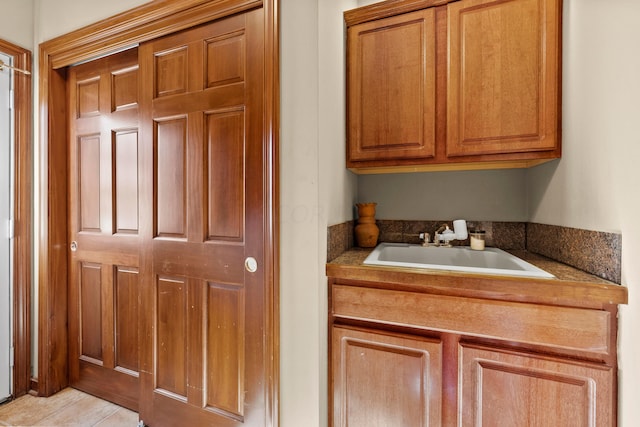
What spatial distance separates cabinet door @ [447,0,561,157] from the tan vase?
20.7 inches

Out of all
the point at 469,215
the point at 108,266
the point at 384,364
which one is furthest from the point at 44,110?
the point at 469,215

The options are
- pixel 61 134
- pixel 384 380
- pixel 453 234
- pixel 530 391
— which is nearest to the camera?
pixel 530 391

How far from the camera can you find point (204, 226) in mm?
1298

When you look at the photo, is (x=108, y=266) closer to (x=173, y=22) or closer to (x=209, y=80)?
(x=209, y=80)

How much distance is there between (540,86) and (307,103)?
1015mm

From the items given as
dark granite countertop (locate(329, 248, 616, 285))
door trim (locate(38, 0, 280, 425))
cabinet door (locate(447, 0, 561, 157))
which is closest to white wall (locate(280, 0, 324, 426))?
door trim (locate(38, 0, 280, 425))

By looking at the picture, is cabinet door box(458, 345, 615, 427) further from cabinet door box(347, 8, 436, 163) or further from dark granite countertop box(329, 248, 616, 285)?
cabinet door box(347, 8, 436, 163)

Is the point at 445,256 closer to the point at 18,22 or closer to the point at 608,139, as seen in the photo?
the point at 608,139

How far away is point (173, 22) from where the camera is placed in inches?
52.8

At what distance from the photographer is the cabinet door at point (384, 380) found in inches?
40.5

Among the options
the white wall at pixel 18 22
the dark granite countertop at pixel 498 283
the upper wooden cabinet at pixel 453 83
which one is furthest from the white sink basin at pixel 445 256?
the white wall at pixel 18 22

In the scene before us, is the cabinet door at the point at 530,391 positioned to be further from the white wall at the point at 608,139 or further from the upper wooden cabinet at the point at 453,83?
the upper wooden cabinet at the point at 453,83

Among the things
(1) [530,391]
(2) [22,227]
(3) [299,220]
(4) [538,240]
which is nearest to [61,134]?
(2) [22,227]

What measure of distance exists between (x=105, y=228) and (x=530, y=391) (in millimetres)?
2155
